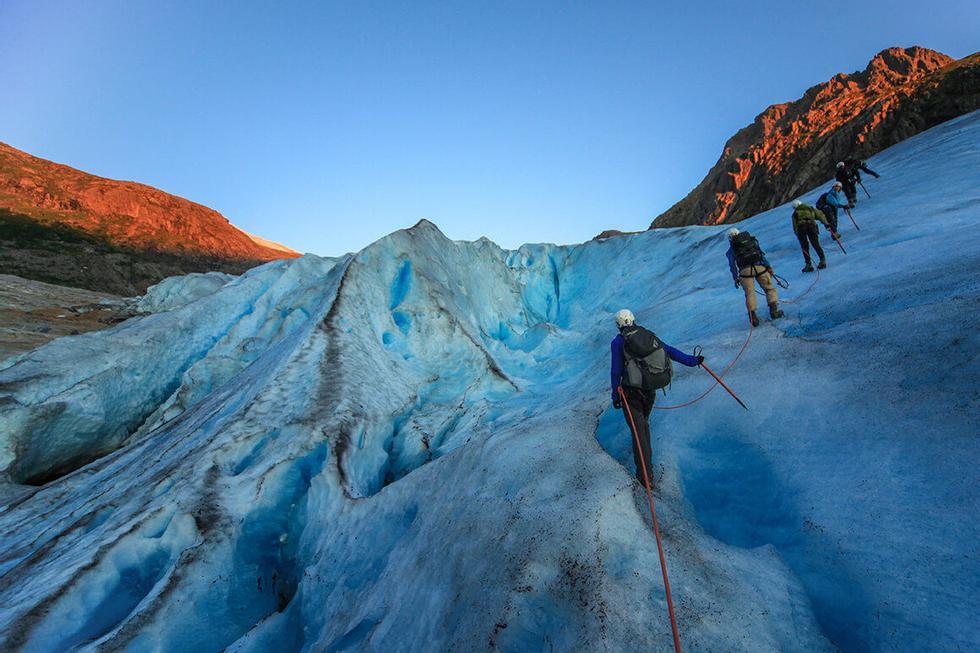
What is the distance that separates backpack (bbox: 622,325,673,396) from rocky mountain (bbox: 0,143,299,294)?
71274 millimetres

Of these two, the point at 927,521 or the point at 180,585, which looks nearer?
the point at 927,521

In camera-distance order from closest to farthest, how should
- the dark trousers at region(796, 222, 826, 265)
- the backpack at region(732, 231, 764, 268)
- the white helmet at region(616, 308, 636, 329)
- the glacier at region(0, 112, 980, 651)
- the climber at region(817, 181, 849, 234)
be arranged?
the glacier at region(0, 112, 980, 651) < the white helmet at region(616, 308, 636, 329) < the backpack at region(732, 231, 764, 268) < the dark trousers at region(796, 222, 826, 265) < the climber at region(817, 181, 849, 234)

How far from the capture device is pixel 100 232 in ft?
205

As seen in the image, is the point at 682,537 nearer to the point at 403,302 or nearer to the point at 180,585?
the point at 180,585

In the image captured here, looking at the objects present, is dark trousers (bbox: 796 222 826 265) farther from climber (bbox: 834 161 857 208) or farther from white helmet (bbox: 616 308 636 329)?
white helmet (bbox: 616 308 636 329)

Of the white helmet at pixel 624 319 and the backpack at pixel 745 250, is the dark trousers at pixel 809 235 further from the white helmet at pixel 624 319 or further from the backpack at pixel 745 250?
the white helmet at pixel 624 319

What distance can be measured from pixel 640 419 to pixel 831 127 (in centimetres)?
4898

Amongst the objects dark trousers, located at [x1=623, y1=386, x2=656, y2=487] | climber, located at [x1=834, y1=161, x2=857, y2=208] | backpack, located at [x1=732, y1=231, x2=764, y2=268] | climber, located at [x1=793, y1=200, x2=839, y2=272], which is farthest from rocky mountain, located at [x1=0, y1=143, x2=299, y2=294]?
climber, located at [x1=834, y1=161, x2=857, y2=208]

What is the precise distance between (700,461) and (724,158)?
72.8m

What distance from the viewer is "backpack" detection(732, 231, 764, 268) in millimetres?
6648

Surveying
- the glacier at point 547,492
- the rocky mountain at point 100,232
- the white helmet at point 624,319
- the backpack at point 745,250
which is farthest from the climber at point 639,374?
the rocky mountain at point 100,232

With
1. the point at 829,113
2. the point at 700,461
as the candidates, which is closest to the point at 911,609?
the point at 700,461

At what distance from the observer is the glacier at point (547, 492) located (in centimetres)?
282

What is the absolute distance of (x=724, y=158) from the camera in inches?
2500
